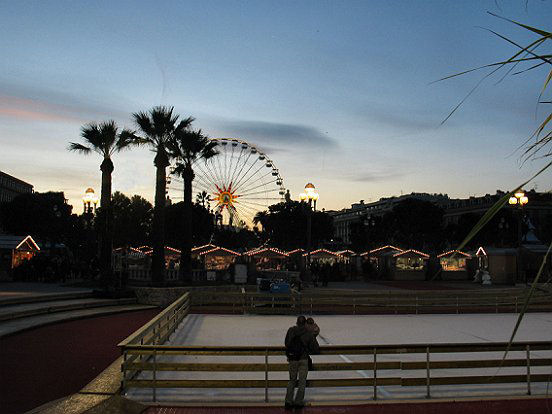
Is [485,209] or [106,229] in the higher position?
[485,209]

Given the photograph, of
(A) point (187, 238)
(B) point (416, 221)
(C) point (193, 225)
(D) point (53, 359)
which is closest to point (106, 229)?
(A) point (187, 238)

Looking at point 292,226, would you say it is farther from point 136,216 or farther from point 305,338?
point 305,338

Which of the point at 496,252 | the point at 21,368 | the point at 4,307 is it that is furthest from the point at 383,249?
the point at 21,368

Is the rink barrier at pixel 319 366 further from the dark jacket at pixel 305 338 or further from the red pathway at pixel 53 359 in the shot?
the red pathway at pixel 53 359

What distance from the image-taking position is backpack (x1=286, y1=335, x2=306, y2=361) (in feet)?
30.1

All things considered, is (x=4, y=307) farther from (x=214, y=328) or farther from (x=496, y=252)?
(x=496, y=252)

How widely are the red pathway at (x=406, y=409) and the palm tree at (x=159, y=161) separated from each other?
22.1 m

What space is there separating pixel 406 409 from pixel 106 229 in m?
23.3

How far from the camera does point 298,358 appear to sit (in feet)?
30.1

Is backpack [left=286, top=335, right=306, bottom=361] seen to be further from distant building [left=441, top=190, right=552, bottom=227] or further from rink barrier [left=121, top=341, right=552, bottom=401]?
distant building [left=441, top=190, right=552, bottom=227]

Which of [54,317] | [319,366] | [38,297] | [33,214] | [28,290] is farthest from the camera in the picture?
[33,214]

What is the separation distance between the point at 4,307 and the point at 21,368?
9.56m

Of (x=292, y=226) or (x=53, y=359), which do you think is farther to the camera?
(x=292, y=226)

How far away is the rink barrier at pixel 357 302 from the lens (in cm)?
2478
